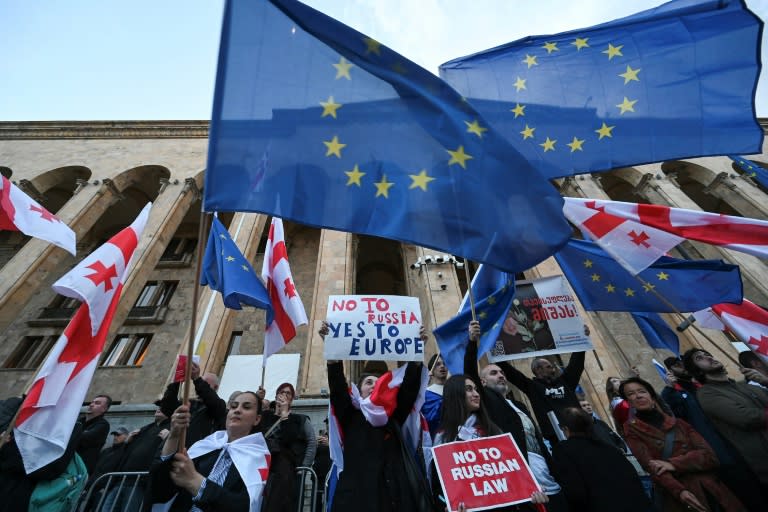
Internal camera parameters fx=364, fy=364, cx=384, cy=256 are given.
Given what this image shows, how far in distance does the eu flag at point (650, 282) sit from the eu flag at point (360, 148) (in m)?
2.71

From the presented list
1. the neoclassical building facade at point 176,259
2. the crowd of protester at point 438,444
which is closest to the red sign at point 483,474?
the crowd of protester at point 438,444

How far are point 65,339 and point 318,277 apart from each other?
27.7ft

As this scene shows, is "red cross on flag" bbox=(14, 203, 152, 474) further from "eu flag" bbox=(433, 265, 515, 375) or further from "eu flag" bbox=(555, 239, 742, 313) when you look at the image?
"eu flag" bbox=(555, 239, 742, 313)

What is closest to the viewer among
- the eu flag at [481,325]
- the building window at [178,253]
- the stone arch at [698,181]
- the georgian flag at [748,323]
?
the georgian flag at [748,323]

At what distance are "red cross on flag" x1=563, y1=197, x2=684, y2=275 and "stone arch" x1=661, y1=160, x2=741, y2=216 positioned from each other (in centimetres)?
1339

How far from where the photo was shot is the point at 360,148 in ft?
11.1

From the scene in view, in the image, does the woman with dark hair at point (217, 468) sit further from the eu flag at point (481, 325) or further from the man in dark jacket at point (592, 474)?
the eu flag at point (481, 325)

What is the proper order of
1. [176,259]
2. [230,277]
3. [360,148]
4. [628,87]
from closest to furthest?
[360,148] → [628,87] → [230,277] → [176,259]

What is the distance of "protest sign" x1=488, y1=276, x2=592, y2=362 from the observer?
4859mm

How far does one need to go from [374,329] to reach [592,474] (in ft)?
7.46

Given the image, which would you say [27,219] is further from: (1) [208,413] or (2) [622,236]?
(2) [622,236]

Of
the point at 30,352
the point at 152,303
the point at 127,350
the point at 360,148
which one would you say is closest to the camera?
the point at 360,148

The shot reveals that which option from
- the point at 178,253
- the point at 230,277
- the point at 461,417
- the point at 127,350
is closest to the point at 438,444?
the point at 461,417

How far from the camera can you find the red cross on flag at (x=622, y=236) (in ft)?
13.9
